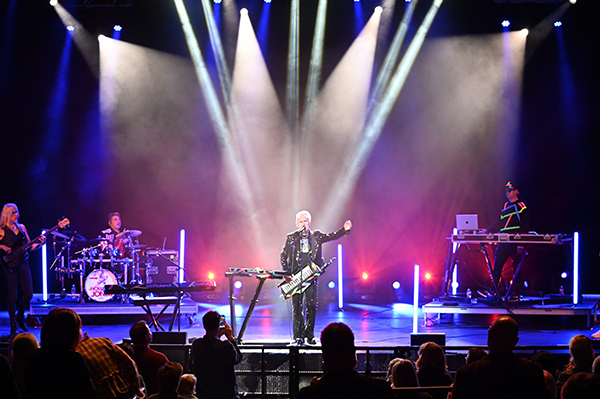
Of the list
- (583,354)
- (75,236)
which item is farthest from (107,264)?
(583,354)

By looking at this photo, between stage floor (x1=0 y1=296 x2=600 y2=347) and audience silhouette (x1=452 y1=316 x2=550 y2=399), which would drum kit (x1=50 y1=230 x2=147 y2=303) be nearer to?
stage floor (x1=0 y1=296 x2=600 y2=347)

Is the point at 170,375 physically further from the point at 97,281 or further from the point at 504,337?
the point at 97,281

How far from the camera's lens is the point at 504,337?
282cm

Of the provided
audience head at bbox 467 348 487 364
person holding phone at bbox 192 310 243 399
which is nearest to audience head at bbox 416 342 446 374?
audience head at bbox 467 348 487 364

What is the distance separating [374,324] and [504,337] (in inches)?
258

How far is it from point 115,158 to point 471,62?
27.4 ft

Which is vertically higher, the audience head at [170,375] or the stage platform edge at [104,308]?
the audience head at [170,375]

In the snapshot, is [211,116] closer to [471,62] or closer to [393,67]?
[393,67]

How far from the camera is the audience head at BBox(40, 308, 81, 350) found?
9.02 feet

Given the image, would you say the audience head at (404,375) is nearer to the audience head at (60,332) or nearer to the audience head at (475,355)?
the audience head at (475,355)

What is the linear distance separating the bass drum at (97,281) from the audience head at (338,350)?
321 inches

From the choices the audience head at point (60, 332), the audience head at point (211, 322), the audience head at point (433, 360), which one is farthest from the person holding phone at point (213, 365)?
the audience head at point (60, 332)

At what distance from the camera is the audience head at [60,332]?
275 cm

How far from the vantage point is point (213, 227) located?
13.3m
